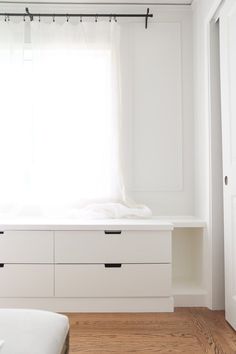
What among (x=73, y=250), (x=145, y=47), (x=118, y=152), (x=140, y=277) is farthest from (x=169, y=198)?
(x=145, y=47)

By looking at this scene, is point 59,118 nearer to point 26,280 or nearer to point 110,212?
point 110,212

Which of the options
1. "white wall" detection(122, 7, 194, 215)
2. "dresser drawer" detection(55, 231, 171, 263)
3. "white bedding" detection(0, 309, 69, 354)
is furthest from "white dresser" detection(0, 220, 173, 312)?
"white bedding" detection(0, 309, 69, 354)

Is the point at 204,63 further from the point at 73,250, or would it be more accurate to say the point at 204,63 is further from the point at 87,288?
the point at 87,288

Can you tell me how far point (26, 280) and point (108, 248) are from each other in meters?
0.64

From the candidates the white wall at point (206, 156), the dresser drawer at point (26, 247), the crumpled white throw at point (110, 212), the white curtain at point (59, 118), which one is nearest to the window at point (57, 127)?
the white curtain at point (59, 118)

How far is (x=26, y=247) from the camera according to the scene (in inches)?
97.5

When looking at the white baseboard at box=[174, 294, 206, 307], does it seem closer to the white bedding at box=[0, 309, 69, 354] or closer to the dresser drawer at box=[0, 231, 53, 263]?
the dresser drawer at box=[0, 231, 53, 263]

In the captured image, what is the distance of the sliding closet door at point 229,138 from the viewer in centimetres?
215

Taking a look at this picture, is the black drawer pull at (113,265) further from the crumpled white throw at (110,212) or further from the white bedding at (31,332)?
the white bedding at (31,332)

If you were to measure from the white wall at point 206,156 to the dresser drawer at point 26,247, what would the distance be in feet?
3.93

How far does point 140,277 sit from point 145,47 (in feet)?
6.68

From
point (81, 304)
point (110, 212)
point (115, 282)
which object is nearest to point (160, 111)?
point (110, 212)

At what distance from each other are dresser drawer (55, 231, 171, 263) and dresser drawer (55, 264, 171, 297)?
58 millimetres

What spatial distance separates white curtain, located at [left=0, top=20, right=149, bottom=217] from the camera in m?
2.95
